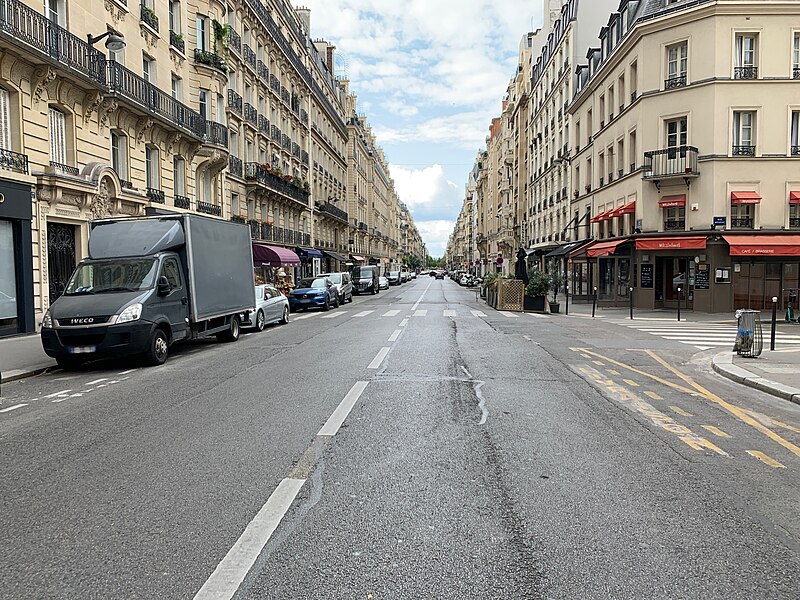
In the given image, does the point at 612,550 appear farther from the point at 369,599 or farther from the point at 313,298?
the point at 313,298

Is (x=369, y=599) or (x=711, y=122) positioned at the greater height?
(x=711, y=122)

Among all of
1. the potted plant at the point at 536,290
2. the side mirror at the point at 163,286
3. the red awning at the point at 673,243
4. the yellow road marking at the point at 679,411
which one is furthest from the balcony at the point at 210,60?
the yellow road marking at the point at 679,411

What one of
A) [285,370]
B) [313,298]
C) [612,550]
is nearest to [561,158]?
[313,298]

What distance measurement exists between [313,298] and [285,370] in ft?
57.9

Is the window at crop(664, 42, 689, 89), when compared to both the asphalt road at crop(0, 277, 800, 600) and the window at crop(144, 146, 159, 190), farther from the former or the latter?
the window at crop(144, 146, 159, 190)

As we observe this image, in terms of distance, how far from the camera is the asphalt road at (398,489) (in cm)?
321

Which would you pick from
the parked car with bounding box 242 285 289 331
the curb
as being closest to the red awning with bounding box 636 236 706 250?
the curb

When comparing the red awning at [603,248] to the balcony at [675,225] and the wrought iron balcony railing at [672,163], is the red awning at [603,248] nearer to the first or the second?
the balcony at [675,225]

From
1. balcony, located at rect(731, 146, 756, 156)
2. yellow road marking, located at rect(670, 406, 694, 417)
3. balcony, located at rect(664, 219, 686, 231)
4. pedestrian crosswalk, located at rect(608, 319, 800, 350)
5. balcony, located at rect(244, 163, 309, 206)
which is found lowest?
pedestrian crosswalk, located at rect(608, 319, 800, 350)

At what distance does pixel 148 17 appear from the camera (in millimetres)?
22453

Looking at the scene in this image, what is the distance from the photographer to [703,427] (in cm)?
658

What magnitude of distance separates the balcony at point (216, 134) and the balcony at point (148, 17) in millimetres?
4716

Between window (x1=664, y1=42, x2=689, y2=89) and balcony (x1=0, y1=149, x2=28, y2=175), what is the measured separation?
938 inches

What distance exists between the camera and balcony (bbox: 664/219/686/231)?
25.6 m
